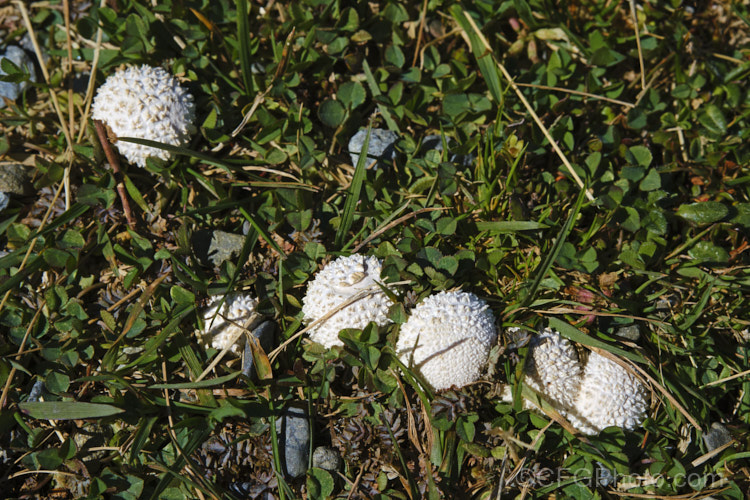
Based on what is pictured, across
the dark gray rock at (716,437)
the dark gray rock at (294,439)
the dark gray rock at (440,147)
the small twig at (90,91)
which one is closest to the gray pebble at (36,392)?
the dark gray rock at (294,439)

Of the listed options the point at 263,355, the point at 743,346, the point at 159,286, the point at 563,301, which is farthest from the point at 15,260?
the point at 743,346

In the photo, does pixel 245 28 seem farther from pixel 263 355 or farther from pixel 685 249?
pixel 685 249

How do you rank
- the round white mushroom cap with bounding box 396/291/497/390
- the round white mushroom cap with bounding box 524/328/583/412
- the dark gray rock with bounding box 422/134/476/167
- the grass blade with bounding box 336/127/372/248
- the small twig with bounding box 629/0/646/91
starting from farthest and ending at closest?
the small twig with bounding box 629/0/646/91
the dark gray rock with bounding box 422/134/476/167
the grass blade with bounding box 336/127/372/248
the round white mushroom cap with bounding box 524/328/583/412
the round white mushroom cap with bounding box 396/291/497/390

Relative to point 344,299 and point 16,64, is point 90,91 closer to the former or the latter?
point 16,64

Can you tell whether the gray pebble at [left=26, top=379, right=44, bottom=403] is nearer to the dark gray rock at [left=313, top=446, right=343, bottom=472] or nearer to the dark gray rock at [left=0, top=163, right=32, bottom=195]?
the dark gray rock at [left=0, top=163, right=32, bottom=195]

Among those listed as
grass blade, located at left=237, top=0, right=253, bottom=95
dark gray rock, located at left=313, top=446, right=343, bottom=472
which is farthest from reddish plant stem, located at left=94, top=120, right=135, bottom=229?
dark gray rock, located at left=313, top=446, right=343, bottom=472

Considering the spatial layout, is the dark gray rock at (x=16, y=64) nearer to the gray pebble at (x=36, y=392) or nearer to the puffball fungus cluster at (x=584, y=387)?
the gray pebble at (x=36, y=392)
